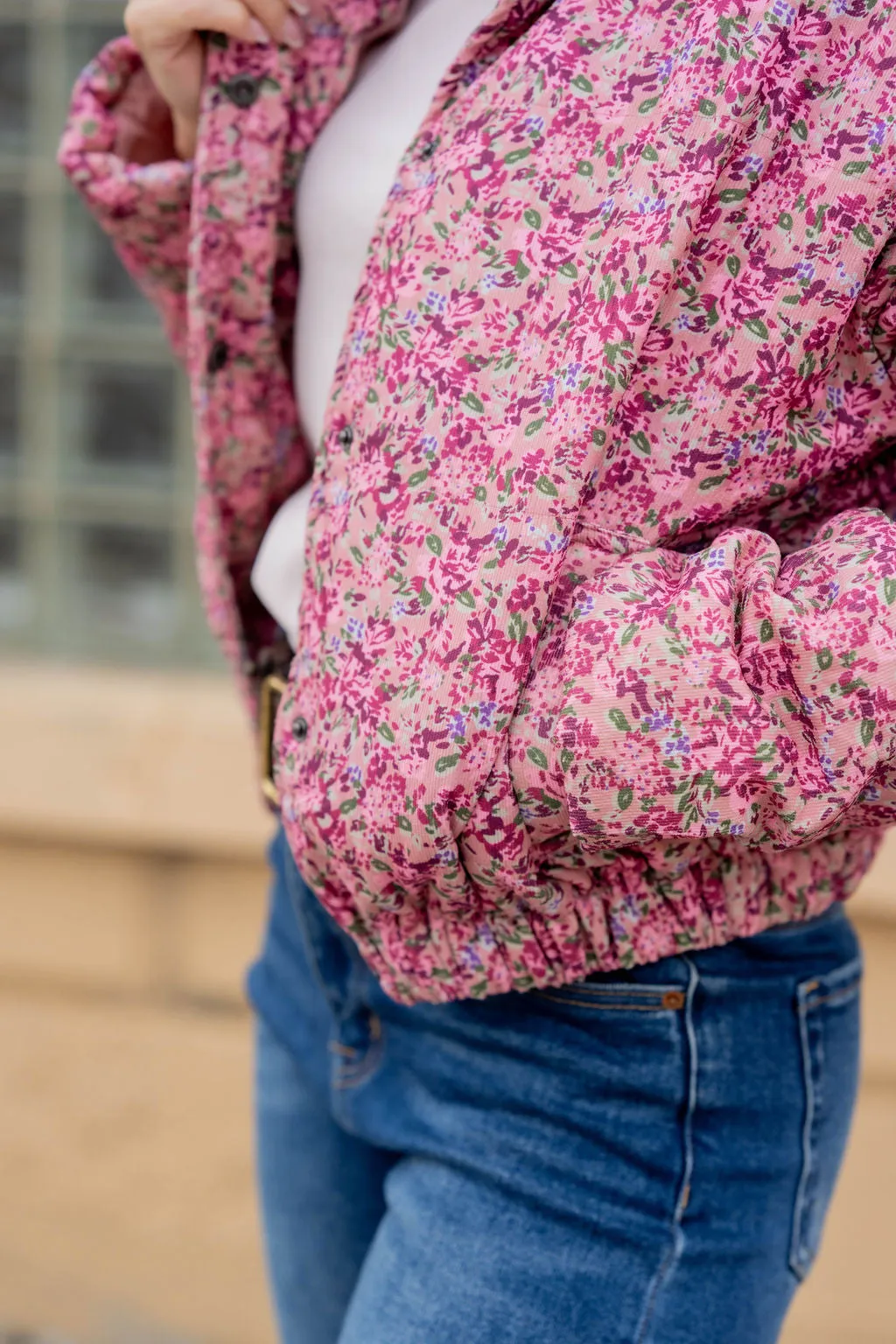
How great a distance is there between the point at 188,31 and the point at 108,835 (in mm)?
1460

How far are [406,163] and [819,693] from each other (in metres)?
0.44

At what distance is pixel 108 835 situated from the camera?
2248 mm

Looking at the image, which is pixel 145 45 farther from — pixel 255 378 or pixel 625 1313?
pixel 625 1313

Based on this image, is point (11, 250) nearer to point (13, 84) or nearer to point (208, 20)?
point (13, 84)

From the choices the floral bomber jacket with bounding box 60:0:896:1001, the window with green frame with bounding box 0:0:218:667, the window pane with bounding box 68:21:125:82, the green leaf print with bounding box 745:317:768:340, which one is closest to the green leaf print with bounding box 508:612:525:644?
the floral bomber jacket with bounding box 60:0:896:1001

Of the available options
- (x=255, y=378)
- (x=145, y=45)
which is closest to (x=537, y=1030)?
(x=255, y=378)

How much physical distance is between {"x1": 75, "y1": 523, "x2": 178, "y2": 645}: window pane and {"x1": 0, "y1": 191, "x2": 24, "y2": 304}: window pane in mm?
432

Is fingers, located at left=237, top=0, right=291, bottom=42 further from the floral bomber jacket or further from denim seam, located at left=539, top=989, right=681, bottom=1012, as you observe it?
denim seam, located at left=539, top=989, right=681, bottom=1012

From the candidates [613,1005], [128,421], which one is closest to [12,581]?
[128,421]

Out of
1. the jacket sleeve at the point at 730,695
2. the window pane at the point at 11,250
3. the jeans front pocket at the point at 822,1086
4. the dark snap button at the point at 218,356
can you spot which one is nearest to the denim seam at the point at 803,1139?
the jeans front pocket at the point at 822,1086

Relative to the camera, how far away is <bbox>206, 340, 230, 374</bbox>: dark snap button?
108cm

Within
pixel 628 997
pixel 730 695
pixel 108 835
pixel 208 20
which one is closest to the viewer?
pixel 730 695

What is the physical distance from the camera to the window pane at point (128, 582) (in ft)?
8.06

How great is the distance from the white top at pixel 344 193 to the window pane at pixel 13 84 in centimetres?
148
